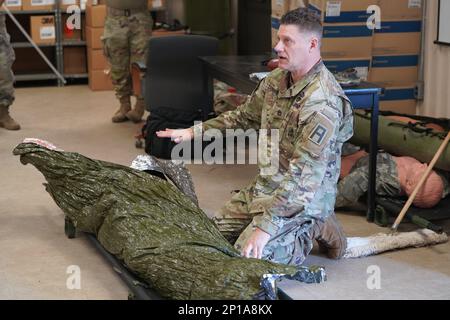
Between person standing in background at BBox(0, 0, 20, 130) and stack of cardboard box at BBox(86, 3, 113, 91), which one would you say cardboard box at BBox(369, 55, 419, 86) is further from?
stack of cardboard box at BBox(86, 3, 113, 91)

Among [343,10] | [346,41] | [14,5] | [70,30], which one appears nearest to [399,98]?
[346,41]

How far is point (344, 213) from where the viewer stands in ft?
16.2

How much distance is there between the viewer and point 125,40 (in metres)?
7.55

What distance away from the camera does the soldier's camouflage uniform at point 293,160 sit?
3459 mm

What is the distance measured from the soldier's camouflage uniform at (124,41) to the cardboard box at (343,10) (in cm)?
204

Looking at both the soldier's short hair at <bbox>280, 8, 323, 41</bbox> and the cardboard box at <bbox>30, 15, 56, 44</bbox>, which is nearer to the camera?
the soldier's short hair at <bbox>280, 8, 323, 41</bbox>

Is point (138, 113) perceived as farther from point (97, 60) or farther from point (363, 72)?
point (363, 72)

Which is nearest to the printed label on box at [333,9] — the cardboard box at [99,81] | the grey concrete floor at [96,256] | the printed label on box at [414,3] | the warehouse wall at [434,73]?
the printed label on box at [414,3]

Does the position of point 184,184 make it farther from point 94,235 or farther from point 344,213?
point 344,213

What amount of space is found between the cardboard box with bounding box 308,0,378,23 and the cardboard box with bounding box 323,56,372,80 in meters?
0.27

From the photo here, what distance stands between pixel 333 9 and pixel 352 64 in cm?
42

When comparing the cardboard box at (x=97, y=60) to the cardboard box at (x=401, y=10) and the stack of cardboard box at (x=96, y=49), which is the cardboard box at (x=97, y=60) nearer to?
the stack of cardboard box at (x=96, y=49)

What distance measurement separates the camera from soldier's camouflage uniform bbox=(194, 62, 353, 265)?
3.46 metres

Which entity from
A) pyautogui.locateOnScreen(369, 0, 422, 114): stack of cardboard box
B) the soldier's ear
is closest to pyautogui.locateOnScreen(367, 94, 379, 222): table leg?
the soldier's ear
